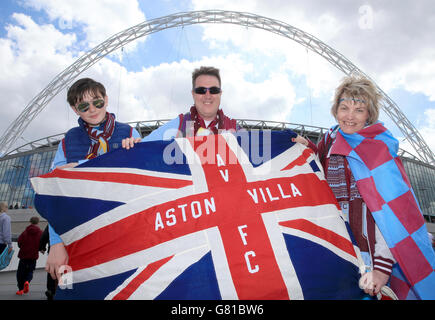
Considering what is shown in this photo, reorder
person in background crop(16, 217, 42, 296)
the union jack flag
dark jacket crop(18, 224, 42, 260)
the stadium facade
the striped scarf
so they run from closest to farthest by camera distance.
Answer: the union jack flag → the striped scarf → person in background crop(16, 217, 42, 296) → dark jacket crop(18, 224, 42, 260) → the stadium facade

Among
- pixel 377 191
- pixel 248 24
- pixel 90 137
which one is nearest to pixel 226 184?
pixel 377 191

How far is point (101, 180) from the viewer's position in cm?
186

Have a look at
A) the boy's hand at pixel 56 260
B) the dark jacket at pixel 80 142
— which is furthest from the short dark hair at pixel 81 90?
the boy's hand at pixel 56 260

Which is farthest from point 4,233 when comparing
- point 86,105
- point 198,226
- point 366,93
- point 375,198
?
point 366,93

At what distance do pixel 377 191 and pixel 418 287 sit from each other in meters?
0.62

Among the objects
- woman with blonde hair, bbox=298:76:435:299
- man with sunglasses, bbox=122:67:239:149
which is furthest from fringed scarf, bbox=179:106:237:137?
woman with blonde hair, bbox=298:76:435:299

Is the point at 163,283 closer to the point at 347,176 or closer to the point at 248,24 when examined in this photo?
the point at 347,176

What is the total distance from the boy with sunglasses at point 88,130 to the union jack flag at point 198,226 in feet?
0.94

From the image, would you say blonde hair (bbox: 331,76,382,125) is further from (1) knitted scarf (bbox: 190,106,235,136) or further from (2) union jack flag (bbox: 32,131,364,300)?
(1) knitted scarf (bbox: 190,106,235,136)

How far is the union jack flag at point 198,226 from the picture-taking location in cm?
152

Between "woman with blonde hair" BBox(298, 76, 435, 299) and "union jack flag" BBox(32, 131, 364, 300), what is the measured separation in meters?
0.11

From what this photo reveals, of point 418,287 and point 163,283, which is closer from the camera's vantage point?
point 163,283

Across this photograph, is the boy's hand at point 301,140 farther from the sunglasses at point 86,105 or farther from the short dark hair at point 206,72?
the sunglasses at point 86,105

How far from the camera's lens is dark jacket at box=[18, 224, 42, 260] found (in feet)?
19.7
